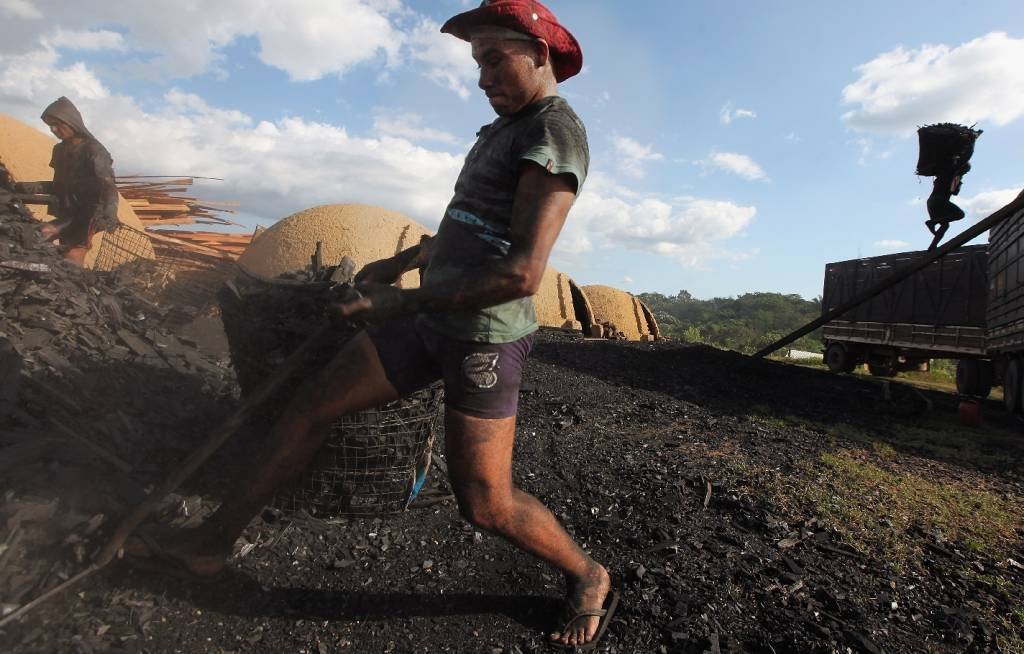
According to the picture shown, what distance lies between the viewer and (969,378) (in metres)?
11.4

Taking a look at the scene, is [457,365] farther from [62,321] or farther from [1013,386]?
[1013,386]

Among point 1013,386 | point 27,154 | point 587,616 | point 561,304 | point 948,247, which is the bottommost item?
point 587,616

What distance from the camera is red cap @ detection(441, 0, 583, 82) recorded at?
196cm

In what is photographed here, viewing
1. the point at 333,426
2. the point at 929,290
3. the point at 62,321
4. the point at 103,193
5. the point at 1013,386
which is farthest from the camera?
the point at 929,290

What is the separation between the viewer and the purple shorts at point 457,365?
2.09 meters

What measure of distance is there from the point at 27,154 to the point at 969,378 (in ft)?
52.7

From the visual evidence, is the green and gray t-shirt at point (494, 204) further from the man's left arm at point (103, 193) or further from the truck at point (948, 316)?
the truck at point (948, 316)

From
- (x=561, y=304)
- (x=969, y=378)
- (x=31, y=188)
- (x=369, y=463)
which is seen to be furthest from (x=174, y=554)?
(x=969, y=378)

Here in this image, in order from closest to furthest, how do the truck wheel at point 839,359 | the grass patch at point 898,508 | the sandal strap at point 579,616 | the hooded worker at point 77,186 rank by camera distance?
1. the sandal strap at point 579,616
2. the grass patch at point 898,508
3. the hooded worker at point 77,186
4. the truck wheel at point 839,359

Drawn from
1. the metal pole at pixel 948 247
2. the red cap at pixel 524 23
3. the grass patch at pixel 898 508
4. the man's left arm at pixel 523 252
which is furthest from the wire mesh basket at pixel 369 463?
the metal pole at pixel 948 247

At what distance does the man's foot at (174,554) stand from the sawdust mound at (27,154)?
7.56 metres

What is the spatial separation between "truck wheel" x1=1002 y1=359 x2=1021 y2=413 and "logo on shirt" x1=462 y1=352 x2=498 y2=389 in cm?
1013

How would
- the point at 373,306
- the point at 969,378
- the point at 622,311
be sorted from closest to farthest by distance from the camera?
1. the point at 373,306
2. the point at 969,378
3. the point at 622,311

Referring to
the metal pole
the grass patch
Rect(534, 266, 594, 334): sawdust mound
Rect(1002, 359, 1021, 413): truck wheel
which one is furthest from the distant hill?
the grass patch
